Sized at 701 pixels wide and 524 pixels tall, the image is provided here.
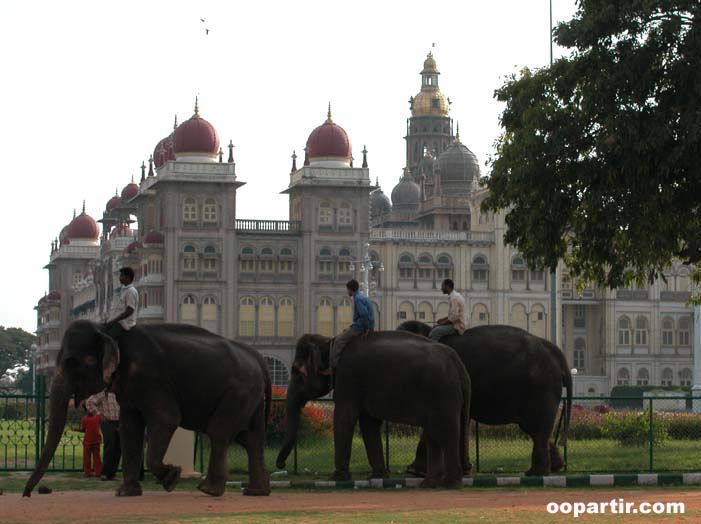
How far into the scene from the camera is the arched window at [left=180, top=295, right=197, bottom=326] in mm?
83688

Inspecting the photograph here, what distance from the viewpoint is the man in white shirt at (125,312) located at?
15297mm

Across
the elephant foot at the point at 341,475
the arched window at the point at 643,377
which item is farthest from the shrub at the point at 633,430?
the arched window at the point at 643,377

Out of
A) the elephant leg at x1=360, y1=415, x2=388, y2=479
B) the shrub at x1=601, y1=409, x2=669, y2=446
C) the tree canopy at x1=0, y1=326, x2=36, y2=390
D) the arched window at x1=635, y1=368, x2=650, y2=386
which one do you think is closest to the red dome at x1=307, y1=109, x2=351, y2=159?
the arched window at x1=635, y1=368, x2=650, y2=386

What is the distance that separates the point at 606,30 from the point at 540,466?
645 cm

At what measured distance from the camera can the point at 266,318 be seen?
3378 inches

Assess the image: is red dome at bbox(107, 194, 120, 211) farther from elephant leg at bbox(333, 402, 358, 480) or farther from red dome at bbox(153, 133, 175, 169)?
elephant leg at bbox(333, 402, 358, 480)

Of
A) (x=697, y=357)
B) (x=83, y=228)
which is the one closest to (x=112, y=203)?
(x=83, y=228)

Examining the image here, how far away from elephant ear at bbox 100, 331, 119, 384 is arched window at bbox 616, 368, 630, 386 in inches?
3302

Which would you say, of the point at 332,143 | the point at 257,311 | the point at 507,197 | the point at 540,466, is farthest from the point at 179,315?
the point at 540,466

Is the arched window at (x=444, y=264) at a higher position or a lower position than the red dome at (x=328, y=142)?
lower

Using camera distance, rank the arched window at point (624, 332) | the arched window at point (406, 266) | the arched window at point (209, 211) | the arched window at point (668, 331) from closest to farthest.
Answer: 1. the arched window at point (209, 211)
2. the arched window at point (406, 266)
3. the arched window at point (624, 332)
4. the arched window at point (668, 331)

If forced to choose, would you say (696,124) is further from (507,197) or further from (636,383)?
(636,383)

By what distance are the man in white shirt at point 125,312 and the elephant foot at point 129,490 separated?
4.66 ft

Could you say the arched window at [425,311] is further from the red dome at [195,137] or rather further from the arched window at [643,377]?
the red dome at [195,137]
